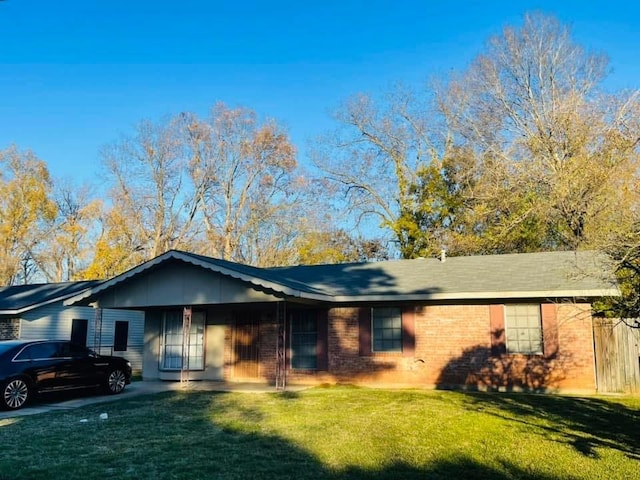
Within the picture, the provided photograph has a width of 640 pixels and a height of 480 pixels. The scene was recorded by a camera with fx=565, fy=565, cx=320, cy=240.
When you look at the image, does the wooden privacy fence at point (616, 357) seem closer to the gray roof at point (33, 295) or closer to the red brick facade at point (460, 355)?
the red brick facade at point (460, 355)

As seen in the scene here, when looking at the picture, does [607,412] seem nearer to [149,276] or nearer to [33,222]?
[149,276]

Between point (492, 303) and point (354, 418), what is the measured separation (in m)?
6.60

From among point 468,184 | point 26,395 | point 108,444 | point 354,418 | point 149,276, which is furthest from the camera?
point 468,184

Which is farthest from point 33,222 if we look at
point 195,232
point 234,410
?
point 234,410

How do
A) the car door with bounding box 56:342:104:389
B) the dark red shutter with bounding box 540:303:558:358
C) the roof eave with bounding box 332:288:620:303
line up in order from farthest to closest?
1. the dark red shutter with bounding box 540:303:558:358
2. the roof eave with bounding box 332:288:620:303
3. the car door with bounding box 56:342:104:389

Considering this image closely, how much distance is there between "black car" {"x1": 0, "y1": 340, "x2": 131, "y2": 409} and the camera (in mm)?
12000

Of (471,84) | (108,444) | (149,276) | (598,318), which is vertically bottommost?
(108,444)

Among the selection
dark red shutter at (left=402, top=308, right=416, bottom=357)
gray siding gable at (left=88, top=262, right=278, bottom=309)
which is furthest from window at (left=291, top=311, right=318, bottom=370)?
gray siding gable at (left=88, top=262, right=278, bottom=309)

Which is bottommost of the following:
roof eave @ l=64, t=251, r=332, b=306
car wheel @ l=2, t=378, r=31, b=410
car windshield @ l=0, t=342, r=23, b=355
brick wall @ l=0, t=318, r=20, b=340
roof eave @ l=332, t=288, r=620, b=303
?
car wheel @ l=2, t=378, r=31, b=410

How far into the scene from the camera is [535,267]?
1630 cm

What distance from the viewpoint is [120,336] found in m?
26.5

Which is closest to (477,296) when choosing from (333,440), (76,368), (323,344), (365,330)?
(365,330)

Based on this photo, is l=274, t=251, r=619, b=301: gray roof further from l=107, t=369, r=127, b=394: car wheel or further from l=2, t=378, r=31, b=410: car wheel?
l=2, t=378, r=31, b=410: car wheel

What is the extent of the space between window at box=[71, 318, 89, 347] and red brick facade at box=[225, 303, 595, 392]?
1131 centimetres
